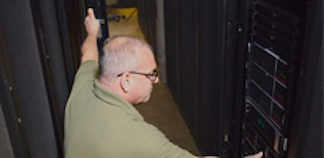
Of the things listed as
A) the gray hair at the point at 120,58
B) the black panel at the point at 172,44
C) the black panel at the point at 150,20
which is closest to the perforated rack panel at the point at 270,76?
the gray hair at the point at 120,58

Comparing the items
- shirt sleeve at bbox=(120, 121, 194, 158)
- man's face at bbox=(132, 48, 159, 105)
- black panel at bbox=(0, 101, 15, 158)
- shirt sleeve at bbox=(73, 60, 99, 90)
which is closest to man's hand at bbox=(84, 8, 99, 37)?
shirt sleeve at bbox=(73, 60, 99, 90)

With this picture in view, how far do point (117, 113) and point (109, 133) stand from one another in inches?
3.3

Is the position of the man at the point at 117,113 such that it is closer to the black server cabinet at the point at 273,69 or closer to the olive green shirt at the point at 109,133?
the olive green shirt at the point at 109,133

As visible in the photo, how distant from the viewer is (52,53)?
4.28 feet

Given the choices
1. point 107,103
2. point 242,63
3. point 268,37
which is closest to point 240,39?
point 242,63

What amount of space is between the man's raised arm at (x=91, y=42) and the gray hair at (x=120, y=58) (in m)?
0.39

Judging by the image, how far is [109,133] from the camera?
3.74 feet

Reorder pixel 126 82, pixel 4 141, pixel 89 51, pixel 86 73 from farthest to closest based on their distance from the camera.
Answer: pixel 89 51, pixel 86 73, pixel 126 82, pixel 4 141

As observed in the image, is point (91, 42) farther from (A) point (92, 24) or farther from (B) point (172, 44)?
(B) point (172, 44)

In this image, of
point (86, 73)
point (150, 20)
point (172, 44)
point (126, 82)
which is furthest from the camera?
point (150, 20)

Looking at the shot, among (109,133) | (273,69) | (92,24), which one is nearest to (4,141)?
(109,133)

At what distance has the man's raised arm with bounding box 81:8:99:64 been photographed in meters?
1.63

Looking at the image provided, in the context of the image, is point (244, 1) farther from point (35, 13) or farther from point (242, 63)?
point (35, 13)

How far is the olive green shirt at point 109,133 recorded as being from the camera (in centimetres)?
113
